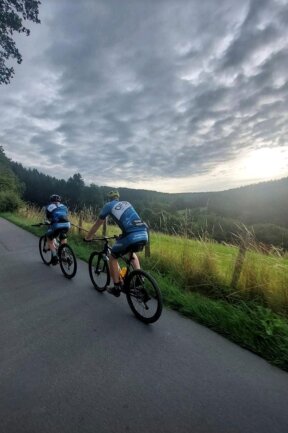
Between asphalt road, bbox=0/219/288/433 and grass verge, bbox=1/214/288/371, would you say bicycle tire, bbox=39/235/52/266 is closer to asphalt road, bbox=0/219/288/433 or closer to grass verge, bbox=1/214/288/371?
asphalt road, bbox=0/219/288/433

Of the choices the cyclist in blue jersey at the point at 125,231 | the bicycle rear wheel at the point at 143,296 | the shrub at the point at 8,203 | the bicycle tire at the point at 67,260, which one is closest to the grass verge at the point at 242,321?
the bicycle rear wheel at the point at 143,296

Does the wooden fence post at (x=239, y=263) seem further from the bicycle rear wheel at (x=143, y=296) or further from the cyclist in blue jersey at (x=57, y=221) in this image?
the cyclist in blue jersey at (x=57, y=221)

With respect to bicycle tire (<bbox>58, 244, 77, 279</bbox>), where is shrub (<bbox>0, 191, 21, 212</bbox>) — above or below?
above

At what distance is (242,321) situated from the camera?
3949 mm

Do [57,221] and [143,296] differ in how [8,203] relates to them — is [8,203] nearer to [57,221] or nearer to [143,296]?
[57,221]

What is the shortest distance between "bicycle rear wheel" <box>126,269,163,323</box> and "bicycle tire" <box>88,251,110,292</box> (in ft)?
3.12

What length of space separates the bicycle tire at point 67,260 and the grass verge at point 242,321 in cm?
235

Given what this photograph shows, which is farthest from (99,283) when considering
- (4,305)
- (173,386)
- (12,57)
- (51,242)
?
(12,57)

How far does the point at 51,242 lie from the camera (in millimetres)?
7246

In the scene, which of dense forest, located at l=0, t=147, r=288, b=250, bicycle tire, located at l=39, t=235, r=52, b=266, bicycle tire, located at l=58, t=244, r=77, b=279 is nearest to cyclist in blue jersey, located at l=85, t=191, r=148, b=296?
bicycle tire, located at l=58, t=244, r=77, b=279

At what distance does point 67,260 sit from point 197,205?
56402 millimetres

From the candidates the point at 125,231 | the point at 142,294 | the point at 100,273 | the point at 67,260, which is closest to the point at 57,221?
the point at 67,260

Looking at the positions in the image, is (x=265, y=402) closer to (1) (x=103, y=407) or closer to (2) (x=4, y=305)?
(1) (x=103, y=407)

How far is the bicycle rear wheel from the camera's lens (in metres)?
4.07
